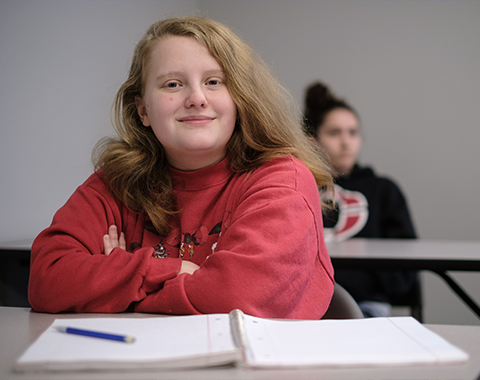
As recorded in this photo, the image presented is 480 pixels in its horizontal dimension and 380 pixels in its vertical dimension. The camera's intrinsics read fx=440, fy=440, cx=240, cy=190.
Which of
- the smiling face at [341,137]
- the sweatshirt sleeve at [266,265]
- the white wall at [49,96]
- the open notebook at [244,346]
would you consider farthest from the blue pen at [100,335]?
the smiling face at [341,137]

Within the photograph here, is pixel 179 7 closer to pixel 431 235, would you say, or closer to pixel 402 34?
pixel 402 34

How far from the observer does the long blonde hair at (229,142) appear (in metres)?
1.03

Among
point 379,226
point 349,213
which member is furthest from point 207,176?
point 379,226

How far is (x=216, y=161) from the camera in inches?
43.6

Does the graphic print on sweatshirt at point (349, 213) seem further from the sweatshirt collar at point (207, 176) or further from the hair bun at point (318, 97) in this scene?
the sweatshirt collar at point (207, 176)

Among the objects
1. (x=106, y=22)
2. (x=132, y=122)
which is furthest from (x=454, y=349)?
(x=106, y=22)

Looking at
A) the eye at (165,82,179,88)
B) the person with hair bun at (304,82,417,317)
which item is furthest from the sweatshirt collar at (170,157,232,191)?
the person with hair bun at (304,82,417,317)

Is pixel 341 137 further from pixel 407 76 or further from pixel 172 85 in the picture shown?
pixel 172 85

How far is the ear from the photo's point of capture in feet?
3.73

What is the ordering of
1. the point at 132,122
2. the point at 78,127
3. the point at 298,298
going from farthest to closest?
the point at 78,127 → the point at 132,122 → the point at 298,298

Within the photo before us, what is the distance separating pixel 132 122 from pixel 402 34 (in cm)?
284

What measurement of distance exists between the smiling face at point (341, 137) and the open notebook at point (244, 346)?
1950mm

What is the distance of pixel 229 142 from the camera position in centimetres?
110

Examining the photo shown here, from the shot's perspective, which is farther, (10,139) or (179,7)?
(179,7)
